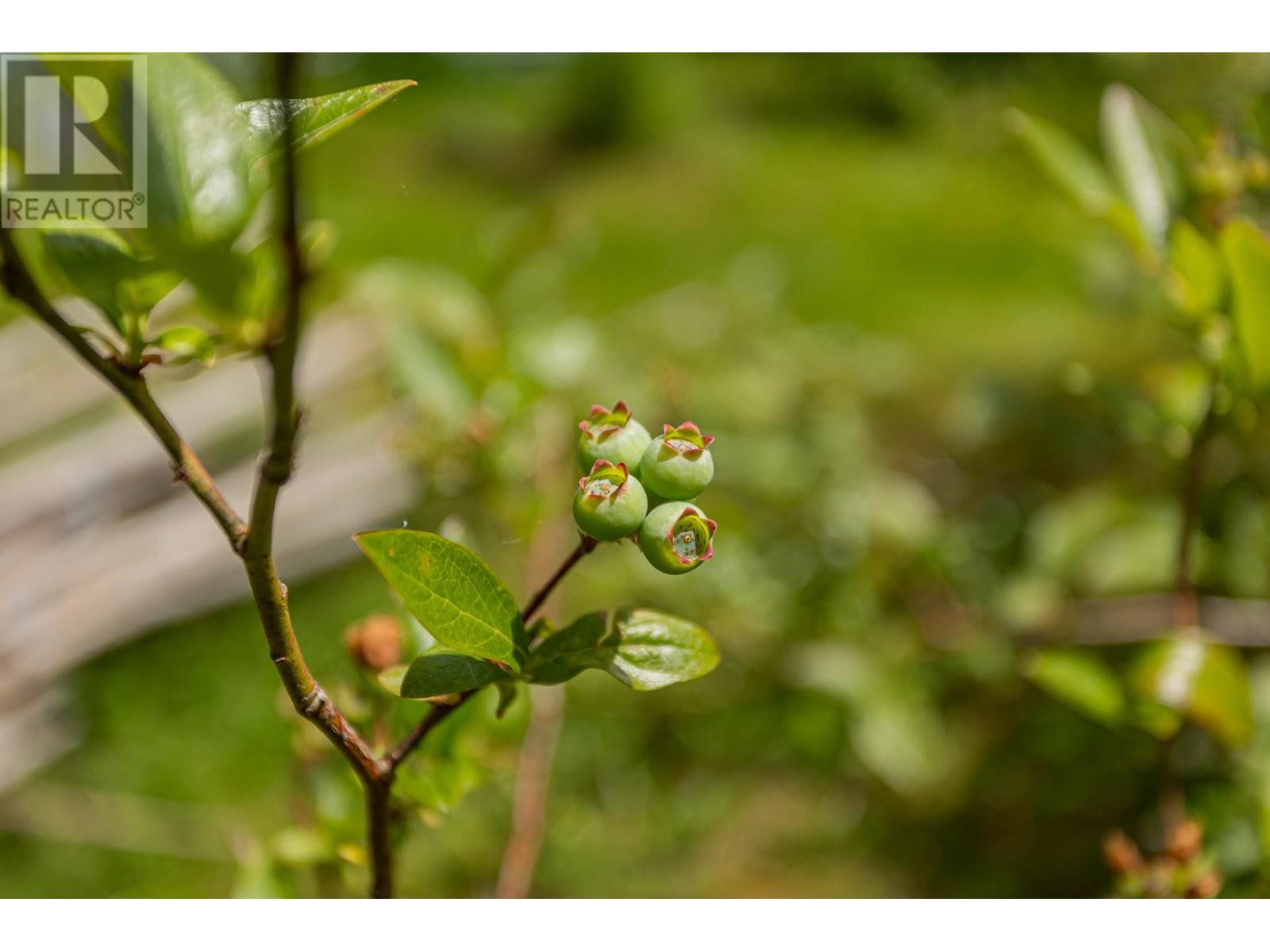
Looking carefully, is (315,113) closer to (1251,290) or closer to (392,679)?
(392,679)

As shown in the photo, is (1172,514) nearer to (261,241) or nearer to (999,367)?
(261,241)

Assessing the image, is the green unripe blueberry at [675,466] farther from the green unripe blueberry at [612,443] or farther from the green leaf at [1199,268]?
the green leaf at [1199,268]

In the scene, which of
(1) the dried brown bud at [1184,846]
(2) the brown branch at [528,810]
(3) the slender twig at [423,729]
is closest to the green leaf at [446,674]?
(3) the slender twig at [423,729]

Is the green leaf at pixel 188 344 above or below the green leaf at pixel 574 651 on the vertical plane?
above

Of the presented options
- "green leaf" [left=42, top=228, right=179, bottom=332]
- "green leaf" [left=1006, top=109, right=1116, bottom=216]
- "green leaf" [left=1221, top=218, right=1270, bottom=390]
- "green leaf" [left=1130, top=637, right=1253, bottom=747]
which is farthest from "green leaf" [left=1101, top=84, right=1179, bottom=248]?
"green leaf" [left=42, top=228, right=179, bottom=332]

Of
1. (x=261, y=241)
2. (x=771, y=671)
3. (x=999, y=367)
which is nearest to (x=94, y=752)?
(x=771, y=671)

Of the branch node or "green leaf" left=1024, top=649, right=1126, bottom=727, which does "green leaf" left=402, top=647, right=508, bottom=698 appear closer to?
the branch node
